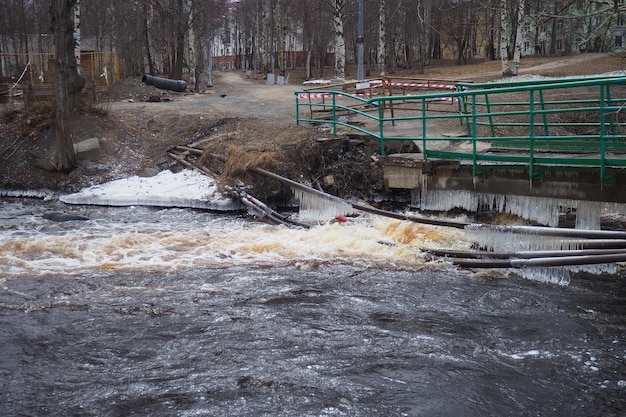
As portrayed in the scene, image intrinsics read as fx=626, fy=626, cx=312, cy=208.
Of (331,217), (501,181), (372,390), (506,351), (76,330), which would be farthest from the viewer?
(331,217)

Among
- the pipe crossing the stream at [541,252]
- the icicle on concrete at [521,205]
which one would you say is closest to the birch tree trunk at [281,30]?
the icicle on concrete at [521,205]

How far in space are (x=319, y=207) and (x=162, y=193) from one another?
14.1 ft

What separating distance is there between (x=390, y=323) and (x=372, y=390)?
66.4 inches

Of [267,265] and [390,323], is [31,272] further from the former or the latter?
[390,323]

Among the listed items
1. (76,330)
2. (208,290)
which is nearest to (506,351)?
(208,290)

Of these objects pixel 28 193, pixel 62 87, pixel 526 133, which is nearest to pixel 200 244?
pixel 28 193

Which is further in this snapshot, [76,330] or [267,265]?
[267,265]

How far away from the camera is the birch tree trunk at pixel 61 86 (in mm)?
15969

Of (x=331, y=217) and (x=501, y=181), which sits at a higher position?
(x=501, y=181)

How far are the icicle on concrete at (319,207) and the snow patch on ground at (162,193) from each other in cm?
159

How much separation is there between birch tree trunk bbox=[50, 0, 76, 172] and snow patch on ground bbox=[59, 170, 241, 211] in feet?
4.16

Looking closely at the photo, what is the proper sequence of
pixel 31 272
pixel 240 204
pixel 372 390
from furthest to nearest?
pixel 240 204 < pixel 31 272 < pixel 372 390

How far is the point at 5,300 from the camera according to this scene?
827cm

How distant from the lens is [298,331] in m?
7.21
